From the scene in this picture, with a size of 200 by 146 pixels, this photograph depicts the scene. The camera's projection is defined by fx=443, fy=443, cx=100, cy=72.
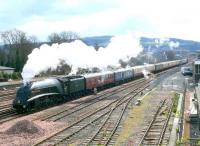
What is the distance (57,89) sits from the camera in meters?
36.6

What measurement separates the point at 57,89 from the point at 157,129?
14.3 m

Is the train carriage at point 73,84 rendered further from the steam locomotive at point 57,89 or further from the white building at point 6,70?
the white building at point 6,70

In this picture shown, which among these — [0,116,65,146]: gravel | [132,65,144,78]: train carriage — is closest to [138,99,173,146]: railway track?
[0,116,65,146]: gravel

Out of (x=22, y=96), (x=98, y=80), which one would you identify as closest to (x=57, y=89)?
(x=22, y=96)

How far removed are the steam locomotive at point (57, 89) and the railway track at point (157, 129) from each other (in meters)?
8.72

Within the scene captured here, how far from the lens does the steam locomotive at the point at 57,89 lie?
3106 cm

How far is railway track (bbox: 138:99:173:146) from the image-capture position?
67.6 feet

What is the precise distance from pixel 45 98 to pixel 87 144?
1487cm

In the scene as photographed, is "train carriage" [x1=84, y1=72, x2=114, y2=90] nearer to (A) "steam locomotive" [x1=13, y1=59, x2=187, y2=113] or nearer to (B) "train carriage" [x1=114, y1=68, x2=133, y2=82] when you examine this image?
(A) "steam locomotive" [x1=13, y1=59, x2=187, y2=113]

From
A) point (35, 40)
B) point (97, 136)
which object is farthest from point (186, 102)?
point (35, 40)

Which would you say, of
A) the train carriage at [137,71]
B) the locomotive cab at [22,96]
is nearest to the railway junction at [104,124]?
the locomotive cab at [22,96]

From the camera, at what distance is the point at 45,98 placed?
34281mm

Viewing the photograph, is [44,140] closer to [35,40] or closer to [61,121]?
[61,121]

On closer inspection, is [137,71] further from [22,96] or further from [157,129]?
[157,129]
